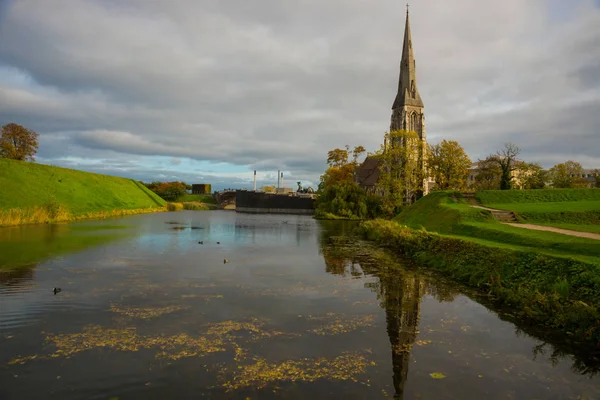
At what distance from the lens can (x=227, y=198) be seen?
423 ft

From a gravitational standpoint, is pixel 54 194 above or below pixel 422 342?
above

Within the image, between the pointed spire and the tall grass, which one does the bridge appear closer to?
the pointed spire

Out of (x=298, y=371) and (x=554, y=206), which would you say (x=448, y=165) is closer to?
(x=554, y=206)

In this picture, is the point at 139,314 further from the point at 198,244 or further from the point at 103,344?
the point at 198,244

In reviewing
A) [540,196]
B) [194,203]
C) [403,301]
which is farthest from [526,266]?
[194,203]

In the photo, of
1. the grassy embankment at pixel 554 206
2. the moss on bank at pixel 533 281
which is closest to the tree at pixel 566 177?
the grassy embankment at pixel 554 206

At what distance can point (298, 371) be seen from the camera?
846cm

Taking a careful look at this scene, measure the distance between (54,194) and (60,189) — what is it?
10.7 ft

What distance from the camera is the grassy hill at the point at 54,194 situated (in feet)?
138

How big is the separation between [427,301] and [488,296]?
264 centimetres

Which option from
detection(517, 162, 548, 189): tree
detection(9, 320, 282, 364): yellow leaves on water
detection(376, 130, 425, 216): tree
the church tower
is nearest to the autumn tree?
detection(376, 130, 425, 216): tree

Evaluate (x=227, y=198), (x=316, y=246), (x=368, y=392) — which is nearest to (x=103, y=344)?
(x=368, y=392)

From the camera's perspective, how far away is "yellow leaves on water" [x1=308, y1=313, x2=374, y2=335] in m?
11.1

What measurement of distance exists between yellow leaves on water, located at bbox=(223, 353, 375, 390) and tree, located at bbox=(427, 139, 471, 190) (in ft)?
201
